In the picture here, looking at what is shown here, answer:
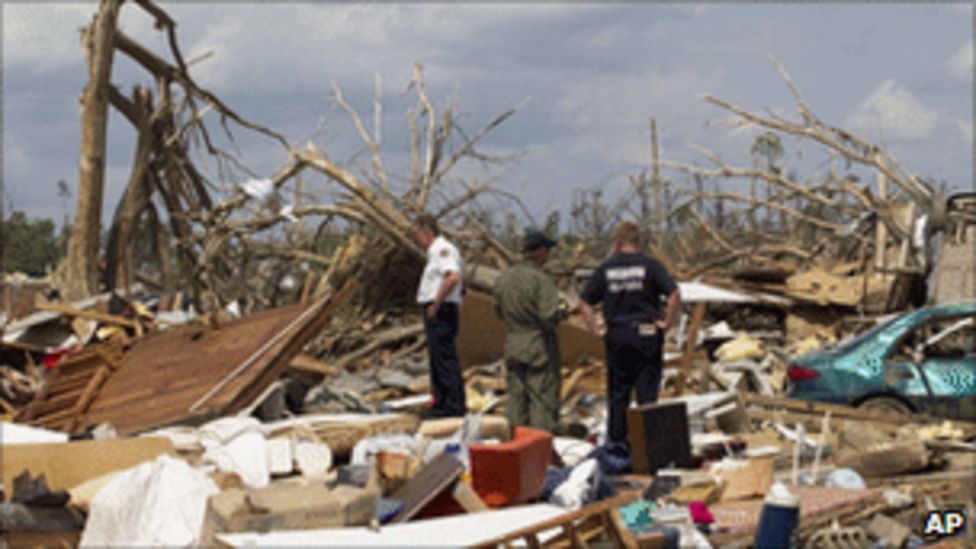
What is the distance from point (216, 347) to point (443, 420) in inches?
103

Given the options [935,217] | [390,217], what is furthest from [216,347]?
[935,217]

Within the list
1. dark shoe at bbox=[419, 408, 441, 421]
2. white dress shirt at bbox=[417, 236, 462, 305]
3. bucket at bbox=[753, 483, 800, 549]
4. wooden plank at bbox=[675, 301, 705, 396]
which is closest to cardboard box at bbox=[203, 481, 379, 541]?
bucket at bbox=[753, 483, 800, 549]

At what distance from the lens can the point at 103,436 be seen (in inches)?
411

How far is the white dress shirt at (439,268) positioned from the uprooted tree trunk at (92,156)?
845 centimetres

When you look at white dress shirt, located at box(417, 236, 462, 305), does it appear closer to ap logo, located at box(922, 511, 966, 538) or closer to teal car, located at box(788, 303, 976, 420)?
teal car, located at box(788, 303, 976, 420)

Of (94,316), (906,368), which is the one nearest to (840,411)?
(906,368)

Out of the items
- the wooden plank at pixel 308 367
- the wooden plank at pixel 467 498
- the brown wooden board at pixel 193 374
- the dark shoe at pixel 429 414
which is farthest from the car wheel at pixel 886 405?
the wooden plank at pixel 467 498

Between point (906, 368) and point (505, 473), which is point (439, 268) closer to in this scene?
point (906, 368)

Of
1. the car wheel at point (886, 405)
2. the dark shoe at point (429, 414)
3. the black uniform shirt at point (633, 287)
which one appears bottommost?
the car wheel at point (886, 405)

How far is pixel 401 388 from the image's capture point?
47.5 ft

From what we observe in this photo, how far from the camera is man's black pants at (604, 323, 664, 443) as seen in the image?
405 inches

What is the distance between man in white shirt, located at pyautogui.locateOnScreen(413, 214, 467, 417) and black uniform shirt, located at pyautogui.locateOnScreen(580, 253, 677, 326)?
4.53ft

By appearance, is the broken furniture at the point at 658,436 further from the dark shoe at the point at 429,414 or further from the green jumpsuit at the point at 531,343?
the dark shoe at the point at 429,414

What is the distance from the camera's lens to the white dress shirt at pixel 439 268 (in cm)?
1109
